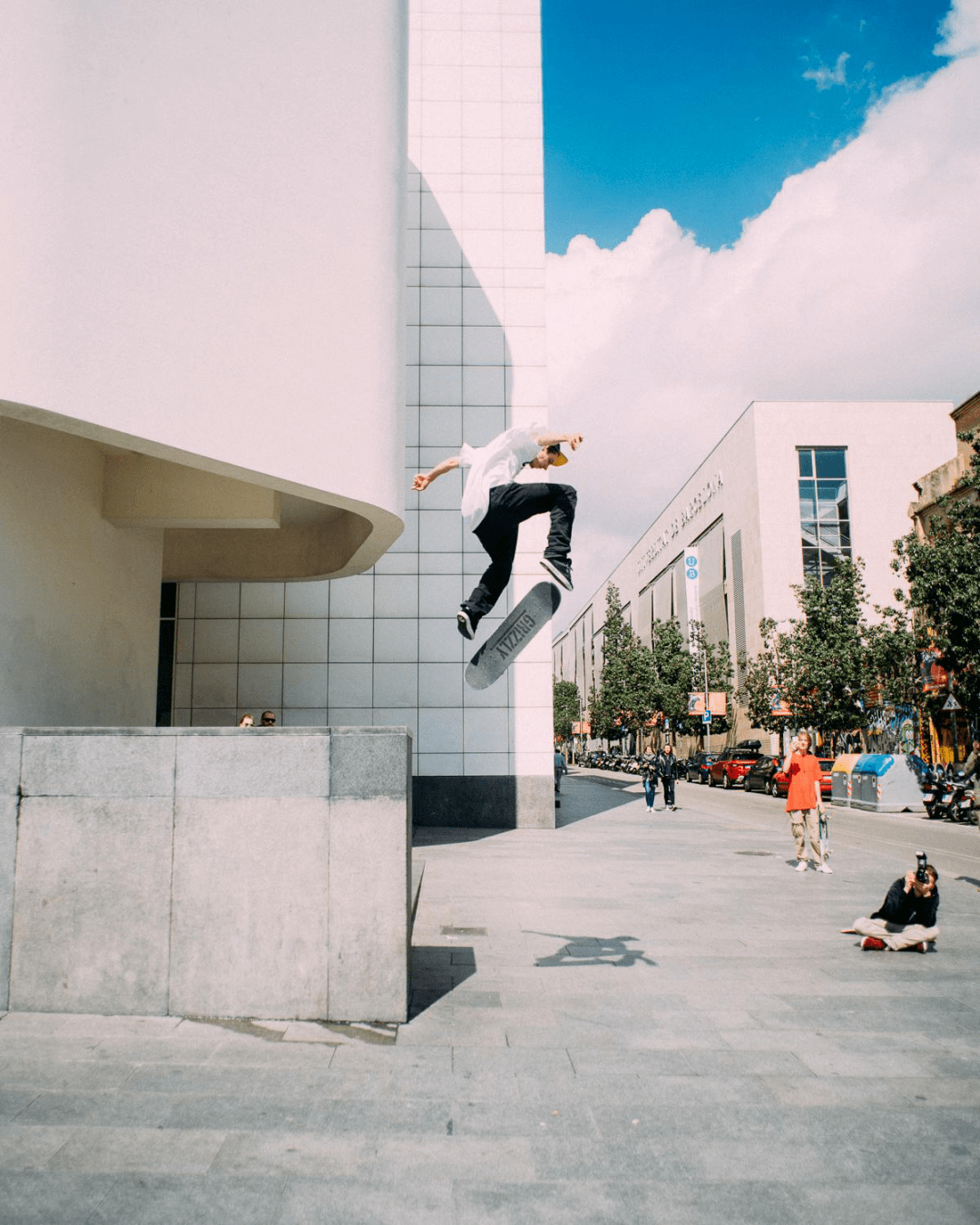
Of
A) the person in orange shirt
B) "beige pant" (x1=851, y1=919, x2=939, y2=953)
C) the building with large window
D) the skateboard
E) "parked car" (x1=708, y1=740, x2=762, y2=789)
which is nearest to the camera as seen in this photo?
"beige pant" (x1=851, y1=919, x2=939, y2=953)

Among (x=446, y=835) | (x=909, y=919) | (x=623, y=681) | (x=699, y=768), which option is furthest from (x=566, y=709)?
(x=909, y=919)

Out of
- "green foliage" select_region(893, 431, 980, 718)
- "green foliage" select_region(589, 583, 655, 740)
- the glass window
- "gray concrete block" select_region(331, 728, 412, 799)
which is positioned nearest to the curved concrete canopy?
"gray concrete block" select_region(331, 728, 412, 799)

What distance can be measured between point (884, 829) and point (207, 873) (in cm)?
1858

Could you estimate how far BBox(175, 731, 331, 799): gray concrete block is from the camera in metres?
6.48

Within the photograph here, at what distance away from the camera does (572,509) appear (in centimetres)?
617

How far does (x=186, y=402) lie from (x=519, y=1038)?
664cm

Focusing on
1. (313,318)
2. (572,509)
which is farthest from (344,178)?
(572,509)

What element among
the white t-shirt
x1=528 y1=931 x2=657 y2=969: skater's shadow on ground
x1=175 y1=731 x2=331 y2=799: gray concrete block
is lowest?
x1=528 y1=931 x2=657 y2=969: skater's shadow on ground

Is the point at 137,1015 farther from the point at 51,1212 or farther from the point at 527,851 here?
the point at 527,851

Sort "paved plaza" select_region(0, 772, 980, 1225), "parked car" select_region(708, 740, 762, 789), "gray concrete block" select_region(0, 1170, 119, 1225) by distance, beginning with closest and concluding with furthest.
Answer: "gray concrete block" select_region(0, 1170, 119, 1225)
"paved plaza" select_region(0, 772, 980, 1225)
"parked car" select_region(708, 740, 762, 789)

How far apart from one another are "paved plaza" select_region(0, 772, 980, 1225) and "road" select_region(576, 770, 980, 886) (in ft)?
24.5

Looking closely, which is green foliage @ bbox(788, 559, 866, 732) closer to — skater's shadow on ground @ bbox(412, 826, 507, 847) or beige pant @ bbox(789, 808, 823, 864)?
skater's shadow on ground @ bbox(412, 826, 507, 847)

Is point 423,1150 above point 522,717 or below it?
below

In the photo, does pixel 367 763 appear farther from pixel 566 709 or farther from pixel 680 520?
pixel 566 709
